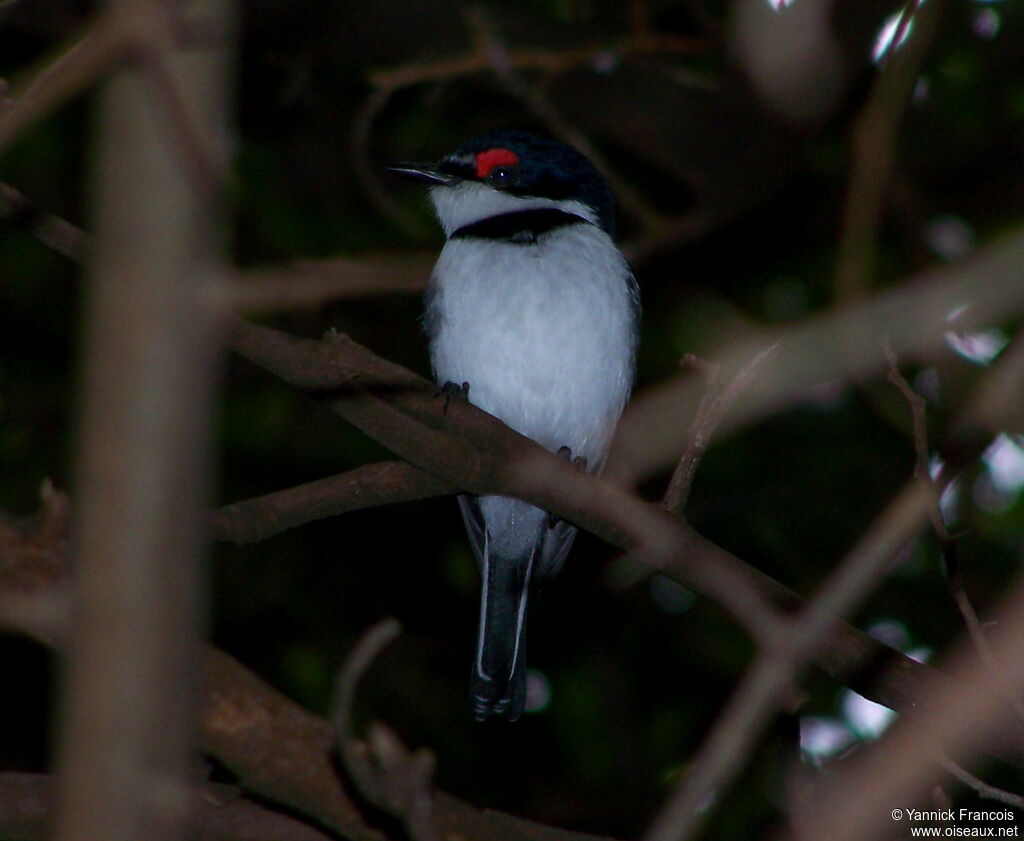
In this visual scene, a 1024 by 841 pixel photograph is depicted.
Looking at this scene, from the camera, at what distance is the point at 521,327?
536 cm

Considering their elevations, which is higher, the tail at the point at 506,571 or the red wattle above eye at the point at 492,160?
the red wattle above eye at the point at 492,160

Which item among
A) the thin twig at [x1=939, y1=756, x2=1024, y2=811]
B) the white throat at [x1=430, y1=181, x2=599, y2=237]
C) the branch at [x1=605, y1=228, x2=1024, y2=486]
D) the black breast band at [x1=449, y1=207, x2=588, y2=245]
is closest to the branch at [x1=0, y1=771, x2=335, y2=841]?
the branch at [x1=605, y1=228, x2=1024, y2=486]

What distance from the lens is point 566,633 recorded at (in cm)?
743

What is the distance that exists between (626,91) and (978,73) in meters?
2.30

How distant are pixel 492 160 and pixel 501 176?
0.27 feet

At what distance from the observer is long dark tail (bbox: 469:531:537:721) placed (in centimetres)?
534

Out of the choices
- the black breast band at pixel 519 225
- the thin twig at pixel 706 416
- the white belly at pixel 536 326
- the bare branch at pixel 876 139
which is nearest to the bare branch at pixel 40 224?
the thin twig at pixel 706 416

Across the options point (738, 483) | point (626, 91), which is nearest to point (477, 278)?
point (626, 91)

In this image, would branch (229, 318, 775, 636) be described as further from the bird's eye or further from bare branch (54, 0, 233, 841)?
the bird's eye

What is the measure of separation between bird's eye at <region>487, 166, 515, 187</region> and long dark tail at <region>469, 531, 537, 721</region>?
59.3 inches

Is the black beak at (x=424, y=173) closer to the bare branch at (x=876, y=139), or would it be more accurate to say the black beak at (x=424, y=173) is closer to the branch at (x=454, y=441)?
the bare branch at (x=876, y=139)

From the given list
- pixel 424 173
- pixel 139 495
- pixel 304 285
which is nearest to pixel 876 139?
pixel 424 173

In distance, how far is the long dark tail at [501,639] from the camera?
534cm

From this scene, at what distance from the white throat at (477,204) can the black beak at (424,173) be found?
3 cm
